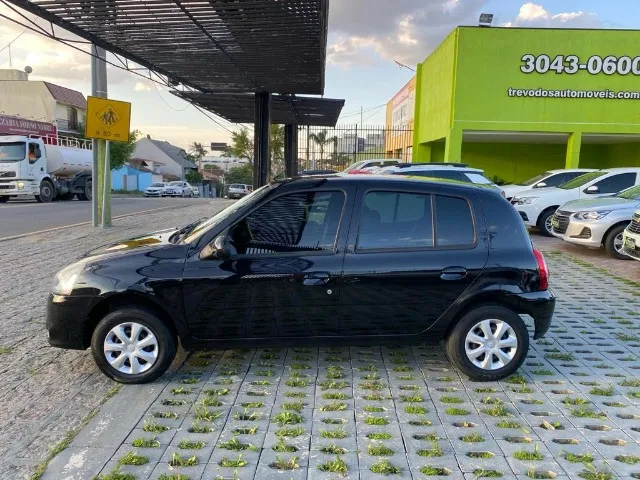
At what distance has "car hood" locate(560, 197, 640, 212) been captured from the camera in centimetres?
934

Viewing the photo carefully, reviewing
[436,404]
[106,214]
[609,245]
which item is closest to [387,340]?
[436,404]

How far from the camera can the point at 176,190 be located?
40562mm

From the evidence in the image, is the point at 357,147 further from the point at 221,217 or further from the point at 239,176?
the point at 239,176

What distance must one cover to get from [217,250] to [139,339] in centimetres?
91

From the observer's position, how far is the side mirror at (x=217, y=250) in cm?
382

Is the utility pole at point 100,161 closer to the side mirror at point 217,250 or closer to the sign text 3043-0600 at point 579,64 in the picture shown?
the side mirror at point 217,250

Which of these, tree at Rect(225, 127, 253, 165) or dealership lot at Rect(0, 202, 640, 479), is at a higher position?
tree at Rect(225, 127, 253, 165)

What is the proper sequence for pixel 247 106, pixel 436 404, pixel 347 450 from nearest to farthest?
pixel 347 450, pixel 436 404, pixel 247 106

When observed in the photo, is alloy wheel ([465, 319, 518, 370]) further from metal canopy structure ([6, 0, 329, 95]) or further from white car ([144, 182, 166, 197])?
white car ([144, 182, 166, 197])

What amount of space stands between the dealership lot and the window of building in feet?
3.49

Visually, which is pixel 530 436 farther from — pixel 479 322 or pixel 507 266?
pixel 507 266

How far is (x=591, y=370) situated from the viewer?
4363mm

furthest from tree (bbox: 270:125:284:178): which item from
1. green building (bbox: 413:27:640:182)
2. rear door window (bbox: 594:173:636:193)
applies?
rear door window (bbox: 594:173:636:193)

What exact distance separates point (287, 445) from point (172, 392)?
1.13m
